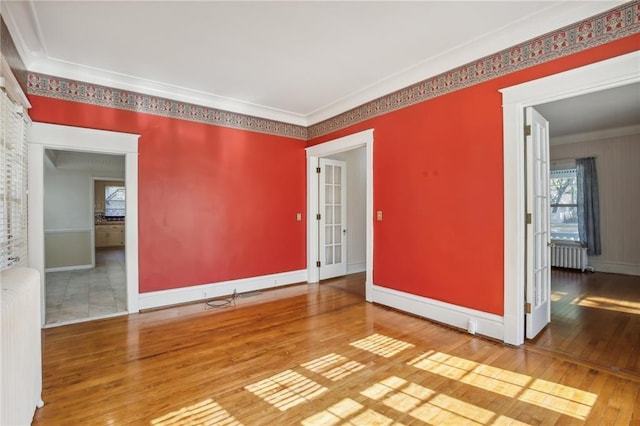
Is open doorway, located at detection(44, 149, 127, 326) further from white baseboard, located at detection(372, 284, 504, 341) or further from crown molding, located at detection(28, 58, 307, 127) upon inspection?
white baseboard, located at detection(372, 284, 504, 341)

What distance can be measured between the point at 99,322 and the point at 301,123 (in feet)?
13.3

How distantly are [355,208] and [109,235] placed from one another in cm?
915

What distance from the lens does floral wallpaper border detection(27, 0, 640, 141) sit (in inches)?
92.0

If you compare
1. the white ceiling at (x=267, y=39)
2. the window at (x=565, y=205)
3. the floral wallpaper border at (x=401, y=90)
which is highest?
the white ceiling at (x=267, y=39)

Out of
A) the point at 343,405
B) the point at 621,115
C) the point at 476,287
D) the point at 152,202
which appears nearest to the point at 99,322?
the point at 152,202

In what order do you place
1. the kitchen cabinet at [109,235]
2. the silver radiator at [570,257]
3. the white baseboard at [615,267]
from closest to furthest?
the white baseboard at [615,267]
the silver radiator at [570,257]
the kitchen cabinet at [109,235]

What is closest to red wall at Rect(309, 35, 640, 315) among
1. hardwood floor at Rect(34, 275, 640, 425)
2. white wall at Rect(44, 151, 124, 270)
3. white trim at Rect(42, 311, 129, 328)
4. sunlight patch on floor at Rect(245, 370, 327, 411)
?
hardwood floor at Rect(34, 275, 640, 425)

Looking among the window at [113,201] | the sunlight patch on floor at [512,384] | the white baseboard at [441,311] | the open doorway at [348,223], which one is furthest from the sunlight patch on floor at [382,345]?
the window at [113,201]

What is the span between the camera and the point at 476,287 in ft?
10.1

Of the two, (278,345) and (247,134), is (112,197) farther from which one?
(278,345)

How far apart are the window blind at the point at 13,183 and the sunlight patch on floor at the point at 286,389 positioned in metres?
2.10

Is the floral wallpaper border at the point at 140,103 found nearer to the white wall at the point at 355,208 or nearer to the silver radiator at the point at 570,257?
the white wall at the point at 355,208

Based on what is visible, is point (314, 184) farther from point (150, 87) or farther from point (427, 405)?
point (427, 405)

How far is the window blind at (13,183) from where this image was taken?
223 centimetres
